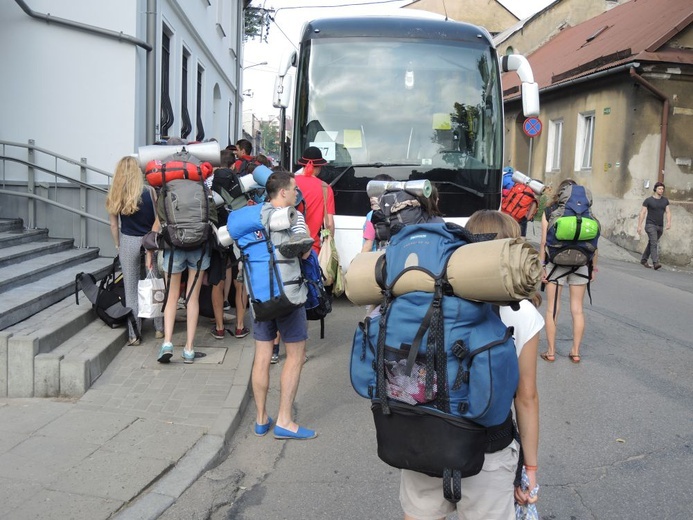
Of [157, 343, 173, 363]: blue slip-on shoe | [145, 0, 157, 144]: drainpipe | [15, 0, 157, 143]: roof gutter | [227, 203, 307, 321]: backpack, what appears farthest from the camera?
[145, 0, 157, 144]: drainpipe

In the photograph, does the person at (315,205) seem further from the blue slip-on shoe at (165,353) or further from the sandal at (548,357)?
the sandal at (548,357)

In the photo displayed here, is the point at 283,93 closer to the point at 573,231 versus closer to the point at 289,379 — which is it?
the point at 573,231

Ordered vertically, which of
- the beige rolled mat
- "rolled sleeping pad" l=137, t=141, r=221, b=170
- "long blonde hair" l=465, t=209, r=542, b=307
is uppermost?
"rolled sleeping pad" l=137, t=141, r=221, b=170

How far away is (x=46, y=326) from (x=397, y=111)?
4.79 meters

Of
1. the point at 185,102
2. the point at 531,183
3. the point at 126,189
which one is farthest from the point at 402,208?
the point at 185,102

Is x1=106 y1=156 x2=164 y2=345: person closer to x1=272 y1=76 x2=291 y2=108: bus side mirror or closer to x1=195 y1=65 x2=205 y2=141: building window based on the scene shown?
x1=272 y1=76 x2=291 y2=108: bus side mirror

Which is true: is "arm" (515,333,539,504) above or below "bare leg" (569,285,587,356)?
above

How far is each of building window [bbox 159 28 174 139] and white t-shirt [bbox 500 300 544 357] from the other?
9318 mm

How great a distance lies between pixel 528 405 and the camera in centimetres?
247

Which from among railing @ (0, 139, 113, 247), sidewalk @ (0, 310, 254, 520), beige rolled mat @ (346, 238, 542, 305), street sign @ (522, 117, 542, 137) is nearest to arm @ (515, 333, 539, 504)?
beige rolled mat @ (346, 238, 542, 305)

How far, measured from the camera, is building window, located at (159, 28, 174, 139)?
11.5 m

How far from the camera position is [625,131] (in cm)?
1797

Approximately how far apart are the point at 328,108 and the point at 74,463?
18.1ft

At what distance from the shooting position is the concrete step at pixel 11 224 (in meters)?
8.11
